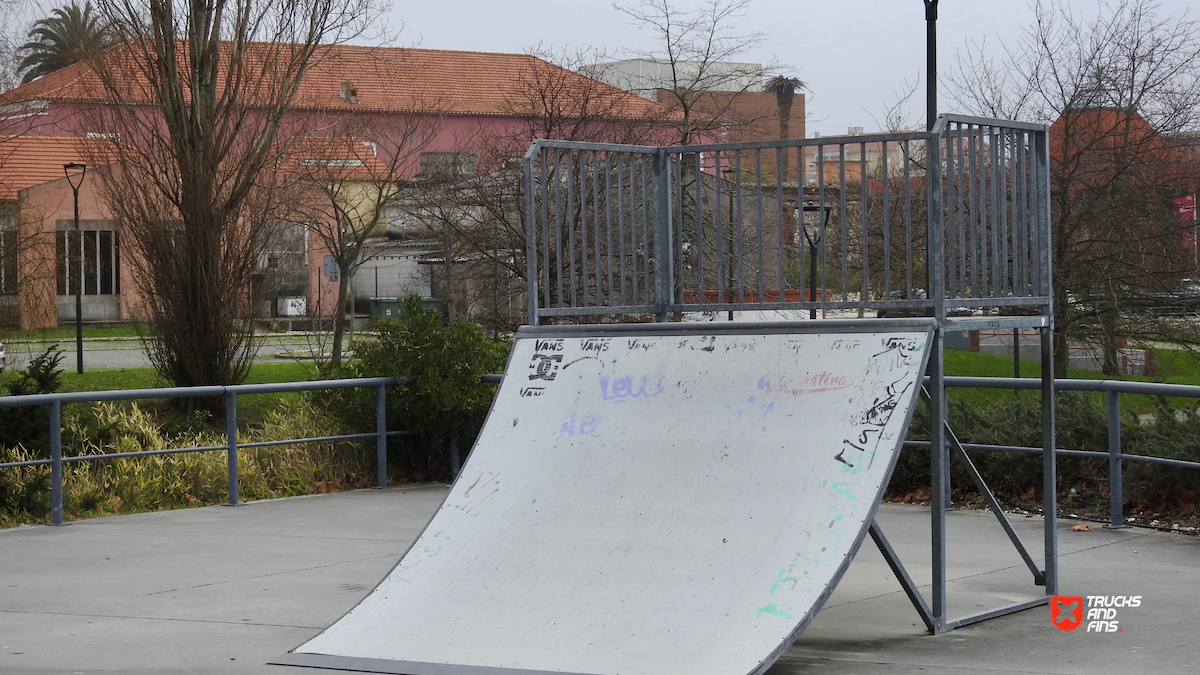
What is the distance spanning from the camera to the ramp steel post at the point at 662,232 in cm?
798

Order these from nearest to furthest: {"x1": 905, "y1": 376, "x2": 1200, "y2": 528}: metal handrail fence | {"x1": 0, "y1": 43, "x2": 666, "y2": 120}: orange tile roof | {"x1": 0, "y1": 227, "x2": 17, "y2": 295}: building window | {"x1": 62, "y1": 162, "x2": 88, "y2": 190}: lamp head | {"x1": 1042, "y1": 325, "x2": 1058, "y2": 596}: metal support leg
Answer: {"x1": 1042, "y1": 325, "x2": 1058, "y2": 596}: metal support leg → {"x1": 905, "y1": 376, "x2": 1200, "y2": 528}: metal handrail fence → {"x1": 0, "y1": 227, "x2": 17, "y2": 295}: building window → {"x1": 62, "y1": 162, "x2": 88, "y2": 190}: lamp head → {"x1": 0, "y1": 43, "x2": 666, "y2": 120}: orange tile roof

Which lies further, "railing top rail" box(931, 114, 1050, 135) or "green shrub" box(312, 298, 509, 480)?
"green shrub" box(312, 298, 509, 480)

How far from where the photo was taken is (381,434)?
1245 cm

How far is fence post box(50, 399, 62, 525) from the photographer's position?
404 inches

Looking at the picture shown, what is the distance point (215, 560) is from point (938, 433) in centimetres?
491

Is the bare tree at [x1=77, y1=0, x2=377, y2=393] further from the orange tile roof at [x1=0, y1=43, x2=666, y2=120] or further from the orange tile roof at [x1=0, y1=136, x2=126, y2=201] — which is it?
the orange tile roof at [x1=0, y1=43, x2=666, y2=120]

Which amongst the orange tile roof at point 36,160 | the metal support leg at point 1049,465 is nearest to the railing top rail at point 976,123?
the metal support leg at point 1049,465

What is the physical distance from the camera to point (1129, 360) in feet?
69.4

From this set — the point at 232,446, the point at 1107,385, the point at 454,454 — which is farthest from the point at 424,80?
the point at 1107,385

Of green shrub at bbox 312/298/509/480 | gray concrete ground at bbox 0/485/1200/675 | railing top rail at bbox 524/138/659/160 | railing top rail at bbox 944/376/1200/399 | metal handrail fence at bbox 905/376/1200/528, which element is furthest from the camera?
green shrub at bbox 312/298/509/480

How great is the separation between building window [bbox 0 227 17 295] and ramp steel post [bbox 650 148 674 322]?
2182 cm

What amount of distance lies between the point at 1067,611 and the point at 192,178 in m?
11.3

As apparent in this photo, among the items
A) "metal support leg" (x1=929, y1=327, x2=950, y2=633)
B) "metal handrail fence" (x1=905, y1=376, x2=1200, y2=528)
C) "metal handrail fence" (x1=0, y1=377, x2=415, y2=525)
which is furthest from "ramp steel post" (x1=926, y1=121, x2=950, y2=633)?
"metal handrail fence" (x1=0, y1=377, x2=415, y2=525)

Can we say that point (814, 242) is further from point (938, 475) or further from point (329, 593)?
point (938, 475)
